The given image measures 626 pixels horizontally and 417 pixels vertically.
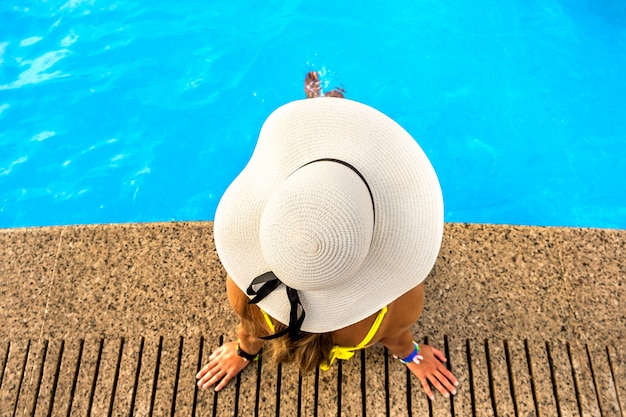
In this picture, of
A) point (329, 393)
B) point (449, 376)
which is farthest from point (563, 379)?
point (329, 393)

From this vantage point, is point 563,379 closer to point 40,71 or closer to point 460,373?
point 460,373

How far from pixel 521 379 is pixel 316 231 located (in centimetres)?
160

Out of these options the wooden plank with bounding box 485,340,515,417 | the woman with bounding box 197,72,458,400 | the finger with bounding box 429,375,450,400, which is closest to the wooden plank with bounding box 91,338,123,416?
the woman with bounding box 197,72,458,400

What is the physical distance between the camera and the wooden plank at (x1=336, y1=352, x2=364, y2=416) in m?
2.15

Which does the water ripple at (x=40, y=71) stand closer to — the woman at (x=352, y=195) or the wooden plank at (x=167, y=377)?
the wooden plank at (x=167, y=377)

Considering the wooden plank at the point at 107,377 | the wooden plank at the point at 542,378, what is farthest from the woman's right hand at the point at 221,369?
Answer: the wooden plank at the point at 542,378


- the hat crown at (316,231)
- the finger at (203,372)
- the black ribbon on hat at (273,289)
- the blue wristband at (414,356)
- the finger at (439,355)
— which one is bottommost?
the finger at (439,355)

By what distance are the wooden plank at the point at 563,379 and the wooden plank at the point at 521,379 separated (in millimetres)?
114

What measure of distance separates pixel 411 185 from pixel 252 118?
2952 millimetres

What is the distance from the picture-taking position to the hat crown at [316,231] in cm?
107

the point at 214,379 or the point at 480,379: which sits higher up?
the point at 214,379

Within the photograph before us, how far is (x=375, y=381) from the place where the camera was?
7.19 feet

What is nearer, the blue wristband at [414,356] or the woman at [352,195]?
the woman at [352,195]

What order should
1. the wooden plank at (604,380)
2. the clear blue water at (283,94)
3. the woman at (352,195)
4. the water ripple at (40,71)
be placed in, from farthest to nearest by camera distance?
1. the water ripple at (40,71)
2. the clear blue water at (283,94)
3. the wooden plank at (604,380)
4. the woman at (352,195)
